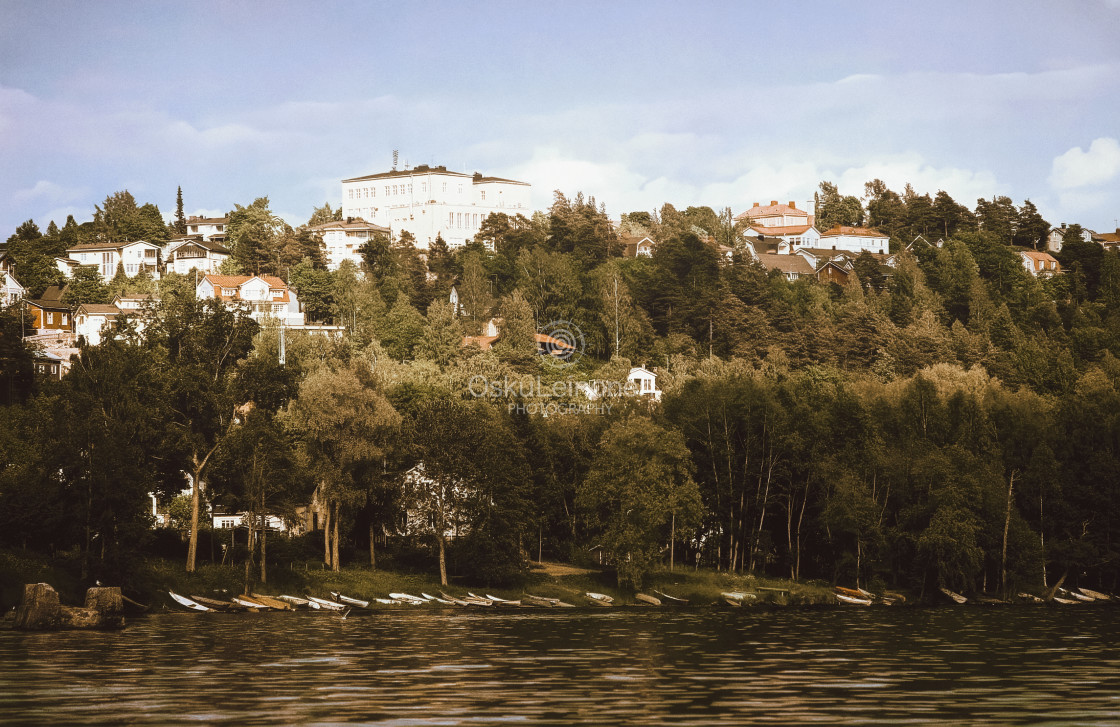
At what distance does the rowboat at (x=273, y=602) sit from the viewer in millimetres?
64062

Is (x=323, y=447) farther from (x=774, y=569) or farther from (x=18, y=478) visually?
(x=774, y=569)

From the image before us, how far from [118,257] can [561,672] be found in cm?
15250

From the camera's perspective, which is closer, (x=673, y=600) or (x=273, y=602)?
(x=273, y=602)

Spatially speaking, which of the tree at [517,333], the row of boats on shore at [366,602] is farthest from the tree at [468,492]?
the tree at [517,333]

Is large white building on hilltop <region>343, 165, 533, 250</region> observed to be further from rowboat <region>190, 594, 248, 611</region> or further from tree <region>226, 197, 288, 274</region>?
rowboat <region>190, 594, 248, 611</region>

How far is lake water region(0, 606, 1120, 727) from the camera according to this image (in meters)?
27.5

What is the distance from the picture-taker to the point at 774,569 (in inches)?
3226

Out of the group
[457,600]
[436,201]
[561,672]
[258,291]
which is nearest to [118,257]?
[258,291]

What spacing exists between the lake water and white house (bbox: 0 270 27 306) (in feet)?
354

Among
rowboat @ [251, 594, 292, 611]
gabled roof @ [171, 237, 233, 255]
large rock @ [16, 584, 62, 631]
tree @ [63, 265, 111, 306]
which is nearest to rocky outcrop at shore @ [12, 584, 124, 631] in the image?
large rock @ [16, 584, 62, 631]

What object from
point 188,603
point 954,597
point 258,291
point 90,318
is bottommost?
point 954,597

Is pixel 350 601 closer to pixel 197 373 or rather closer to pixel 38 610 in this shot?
pixel 197 373

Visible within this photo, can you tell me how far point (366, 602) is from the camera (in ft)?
221

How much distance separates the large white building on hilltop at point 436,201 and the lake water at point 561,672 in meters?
135
